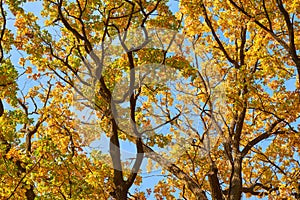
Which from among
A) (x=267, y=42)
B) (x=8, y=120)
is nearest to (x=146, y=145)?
(x=8, y=120)

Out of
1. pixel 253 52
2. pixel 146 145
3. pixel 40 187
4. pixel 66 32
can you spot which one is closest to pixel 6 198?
pixel 40 187

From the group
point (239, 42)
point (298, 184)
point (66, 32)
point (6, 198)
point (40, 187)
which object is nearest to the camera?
point (6, 198)

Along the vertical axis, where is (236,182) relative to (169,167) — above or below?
below

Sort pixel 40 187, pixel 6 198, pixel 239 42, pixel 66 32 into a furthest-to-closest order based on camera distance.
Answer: pixel 239 42
pixel 66 32
pixel 40 187
pixel 6 198

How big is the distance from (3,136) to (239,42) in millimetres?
8260

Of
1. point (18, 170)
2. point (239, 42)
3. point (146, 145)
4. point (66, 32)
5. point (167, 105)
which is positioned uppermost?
point (239, 42)

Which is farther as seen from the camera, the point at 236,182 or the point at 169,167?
the point at 169,167

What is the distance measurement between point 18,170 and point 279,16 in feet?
28.7

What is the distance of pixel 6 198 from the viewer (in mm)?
8023

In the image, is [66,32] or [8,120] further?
[66,32]

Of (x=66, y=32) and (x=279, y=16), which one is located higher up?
(x=279, y=16)

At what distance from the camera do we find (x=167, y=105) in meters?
11.5

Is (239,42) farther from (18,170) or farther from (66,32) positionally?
(18,170)

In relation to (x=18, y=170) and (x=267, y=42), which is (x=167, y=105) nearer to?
(x=267, y=42)
